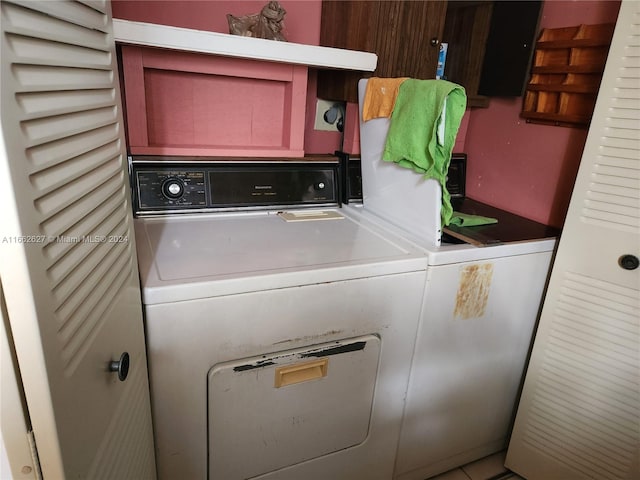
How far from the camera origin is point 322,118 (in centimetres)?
199

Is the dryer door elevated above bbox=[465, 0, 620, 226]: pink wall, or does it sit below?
below

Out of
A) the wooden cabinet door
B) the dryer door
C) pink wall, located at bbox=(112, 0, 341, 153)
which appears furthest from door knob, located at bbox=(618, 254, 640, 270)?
pink wall, located at bbox=(112, 0, 341, 153)

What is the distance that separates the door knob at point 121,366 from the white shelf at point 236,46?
973 mm

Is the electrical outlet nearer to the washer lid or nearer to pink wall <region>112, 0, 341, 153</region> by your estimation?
pink wall <region>112, 0, 341, 153</region>

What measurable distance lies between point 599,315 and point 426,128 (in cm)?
85

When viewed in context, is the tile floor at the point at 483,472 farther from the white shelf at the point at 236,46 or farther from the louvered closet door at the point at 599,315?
the white shelf at the point at 236,46

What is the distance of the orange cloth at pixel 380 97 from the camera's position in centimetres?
152

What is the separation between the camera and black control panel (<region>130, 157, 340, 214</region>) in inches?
58.3

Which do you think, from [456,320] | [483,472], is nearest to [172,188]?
[456,320]

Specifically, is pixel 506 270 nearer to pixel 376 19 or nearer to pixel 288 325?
pixel 288 325

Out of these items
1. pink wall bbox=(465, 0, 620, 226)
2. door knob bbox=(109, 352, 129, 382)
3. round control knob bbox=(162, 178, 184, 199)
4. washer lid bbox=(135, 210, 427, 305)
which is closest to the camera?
door knob bbox=(109, 352, 129, 382)

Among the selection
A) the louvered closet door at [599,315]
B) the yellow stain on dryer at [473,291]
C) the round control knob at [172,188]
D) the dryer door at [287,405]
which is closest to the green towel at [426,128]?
the yellow stain on dryer at [473,291]

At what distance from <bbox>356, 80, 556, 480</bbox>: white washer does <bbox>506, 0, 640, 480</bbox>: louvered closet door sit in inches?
3.9

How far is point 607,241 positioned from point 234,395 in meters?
1.25
